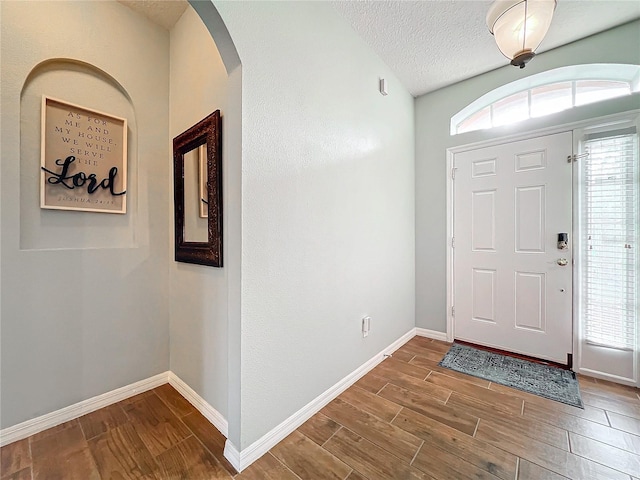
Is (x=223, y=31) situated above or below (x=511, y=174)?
above

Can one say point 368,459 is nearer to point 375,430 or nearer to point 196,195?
point 375,430

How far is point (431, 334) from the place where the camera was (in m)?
3.00

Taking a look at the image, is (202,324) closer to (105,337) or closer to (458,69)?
(105,337)

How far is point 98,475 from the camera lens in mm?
1269

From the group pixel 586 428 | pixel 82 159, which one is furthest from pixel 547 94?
pixel 82 159

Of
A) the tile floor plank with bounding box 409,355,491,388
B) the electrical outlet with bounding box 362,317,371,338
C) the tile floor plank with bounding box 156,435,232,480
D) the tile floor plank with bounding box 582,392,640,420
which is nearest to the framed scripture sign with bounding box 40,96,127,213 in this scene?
the tile floor plank with bounding box 156,435,232,480

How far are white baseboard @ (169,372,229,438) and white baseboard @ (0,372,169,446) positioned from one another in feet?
0.50

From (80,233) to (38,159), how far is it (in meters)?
0.50

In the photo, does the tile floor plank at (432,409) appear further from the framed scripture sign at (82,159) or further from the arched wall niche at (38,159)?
the framed scripture sign at (82,159)

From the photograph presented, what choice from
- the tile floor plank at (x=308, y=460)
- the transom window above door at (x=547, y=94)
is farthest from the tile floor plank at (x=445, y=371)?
the transom window above door at (x=547, y=94)

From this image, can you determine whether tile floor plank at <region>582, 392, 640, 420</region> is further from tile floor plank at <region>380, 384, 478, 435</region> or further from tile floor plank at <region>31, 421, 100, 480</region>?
tile floor plank at <region>31, 421, 100, 480</region>

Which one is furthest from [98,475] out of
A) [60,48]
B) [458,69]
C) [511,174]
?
[458,69]

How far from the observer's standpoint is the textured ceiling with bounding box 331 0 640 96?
6.16 ft

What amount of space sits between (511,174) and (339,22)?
6.90 feet
